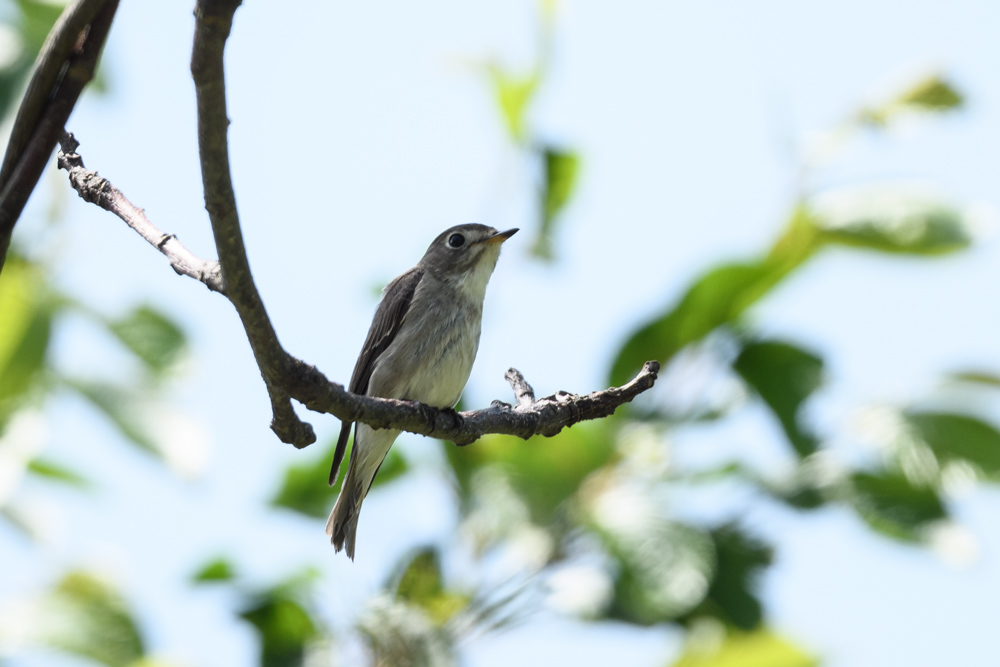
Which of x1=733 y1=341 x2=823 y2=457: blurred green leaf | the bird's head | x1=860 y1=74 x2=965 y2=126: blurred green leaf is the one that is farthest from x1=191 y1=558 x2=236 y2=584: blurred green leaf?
x1=860 y1=74 x2=965 y2=126: blurred green leaf

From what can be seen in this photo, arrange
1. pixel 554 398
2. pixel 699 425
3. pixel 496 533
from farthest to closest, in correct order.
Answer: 1. pixel 699 425
2. pixel 496 533
3. pixel 554 398

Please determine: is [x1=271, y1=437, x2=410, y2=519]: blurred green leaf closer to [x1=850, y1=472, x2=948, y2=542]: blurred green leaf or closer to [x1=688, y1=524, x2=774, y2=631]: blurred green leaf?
→ [x1=688, y1=524, x2=774, y2=631]: blurred green leaf

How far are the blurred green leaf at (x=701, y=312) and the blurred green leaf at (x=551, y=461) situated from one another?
1.22 feet

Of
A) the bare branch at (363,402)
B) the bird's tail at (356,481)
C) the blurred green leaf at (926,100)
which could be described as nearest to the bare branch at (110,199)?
the bare branch at (363,402)

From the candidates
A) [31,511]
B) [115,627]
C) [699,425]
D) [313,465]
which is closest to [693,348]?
[699,425]

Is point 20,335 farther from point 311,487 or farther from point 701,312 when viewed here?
point 701,312

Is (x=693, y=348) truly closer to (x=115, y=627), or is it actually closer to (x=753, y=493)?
(x=753, y=493)

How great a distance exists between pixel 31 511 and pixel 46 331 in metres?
1.95

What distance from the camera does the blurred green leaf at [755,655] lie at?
5.07m

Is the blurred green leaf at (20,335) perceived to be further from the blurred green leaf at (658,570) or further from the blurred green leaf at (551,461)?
the blurred green leaf at (658,570)

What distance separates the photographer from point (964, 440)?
531cm

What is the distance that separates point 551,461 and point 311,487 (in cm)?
143

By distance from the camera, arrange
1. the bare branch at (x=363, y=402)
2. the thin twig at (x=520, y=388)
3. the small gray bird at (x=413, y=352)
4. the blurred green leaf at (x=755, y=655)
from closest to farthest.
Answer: the bare branch at (x=363, y=402) < the thin twig at (x=520, y=388) < the small gray bird at (x=413, y=352) < the blurred green leaf at (x=755, y=655)

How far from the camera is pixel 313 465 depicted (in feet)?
18.2
